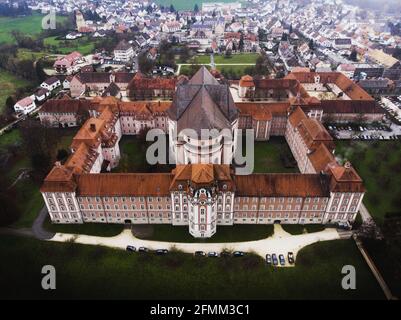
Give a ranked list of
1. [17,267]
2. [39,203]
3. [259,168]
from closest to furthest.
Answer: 1. [17,267]
2. [39,203]
3. [259,168]

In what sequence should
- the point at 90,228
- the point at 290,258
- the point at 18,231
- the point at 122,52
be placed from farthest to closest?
the point at 122,52 → the point at 90,228 → the point at 18,231 → the point at 290,258

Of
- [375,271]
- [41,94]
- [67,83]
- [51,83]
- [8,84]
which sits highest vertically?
[51,83]

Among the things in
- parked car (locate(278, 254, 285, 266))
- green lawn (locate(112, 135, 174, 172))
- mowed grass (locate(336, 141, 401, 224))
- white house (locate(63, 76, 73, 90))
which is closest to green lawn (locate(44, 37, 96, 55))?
white house (locate(63, 76, 73, 90))

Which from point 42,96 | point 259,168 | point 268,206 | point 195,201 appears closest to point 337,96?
point 259,168

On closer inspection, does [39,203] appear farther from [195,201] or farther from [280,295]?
[280,295]

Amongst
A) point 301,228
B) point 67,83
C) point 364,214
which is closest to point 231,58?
point 67,83

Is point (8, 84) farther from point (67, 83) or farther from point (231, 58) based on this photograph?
point (231, 58)
